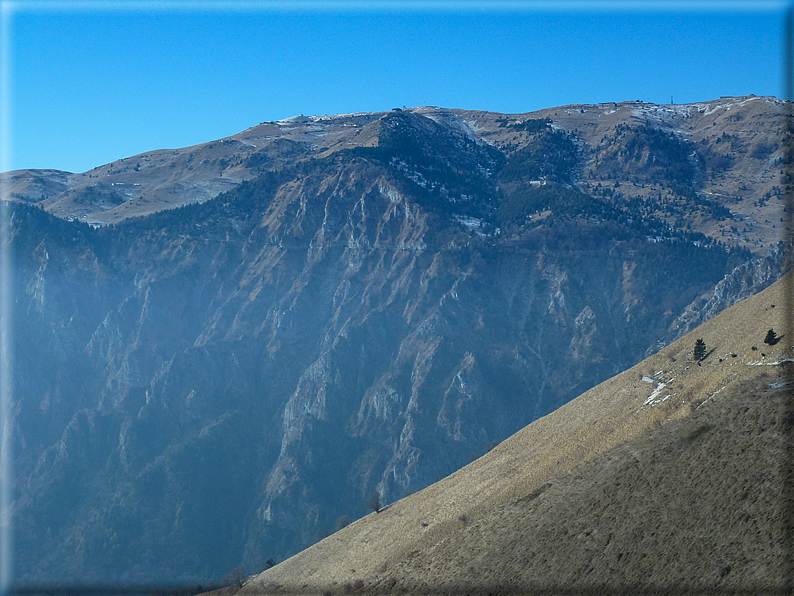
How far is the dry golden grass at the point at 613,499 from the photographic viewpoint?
47406mm

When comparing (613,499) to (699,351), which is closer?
(613,499)

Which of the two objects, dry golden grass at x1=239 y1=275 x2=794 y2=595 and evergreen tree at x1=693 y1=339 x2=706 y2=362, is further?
evergreen tree at x1=693 y1=339 x2=706 y2=362

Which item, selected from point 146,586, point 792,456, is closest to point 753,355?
point 792,456

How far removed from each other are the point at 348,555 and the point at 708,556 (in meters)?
47.2

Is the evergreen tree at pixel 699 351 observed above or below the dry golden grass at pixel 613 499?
above

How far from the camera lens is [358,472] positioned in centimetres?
19775

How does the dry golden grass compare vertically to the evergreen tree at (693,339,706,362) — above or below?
below

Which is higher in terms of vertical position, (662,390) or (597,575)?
(662,390)

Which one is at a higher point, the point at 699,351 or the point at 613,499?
the point at 699,351

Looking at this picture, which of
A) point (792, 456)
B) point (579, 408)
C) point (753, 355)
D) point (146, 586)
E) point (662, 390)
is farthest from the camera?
point (146, 586)

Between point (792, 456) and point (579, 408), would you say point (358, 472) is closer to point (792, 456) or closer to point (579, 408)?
point (579, 408)

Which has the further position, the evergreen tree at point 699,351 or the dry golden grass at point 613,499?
the evergreen tree at point 699,351

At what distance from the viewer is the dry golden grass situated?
156 ft

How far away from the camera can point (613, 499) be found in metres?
55.0
